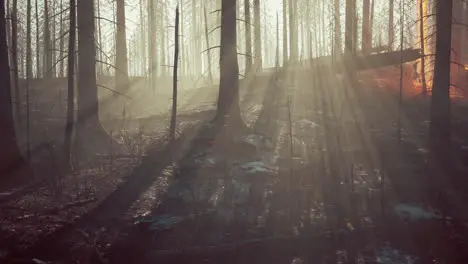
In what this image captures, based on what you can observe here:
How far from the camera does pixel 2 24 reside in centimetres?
1315

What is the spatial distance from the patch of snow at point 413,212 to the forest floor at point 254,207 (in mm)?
24

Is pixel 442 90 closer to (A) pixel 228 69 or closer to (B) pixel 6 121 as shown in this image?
(A) pixel 228 69

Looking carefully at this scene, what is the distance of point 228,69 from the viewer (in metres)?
16.8

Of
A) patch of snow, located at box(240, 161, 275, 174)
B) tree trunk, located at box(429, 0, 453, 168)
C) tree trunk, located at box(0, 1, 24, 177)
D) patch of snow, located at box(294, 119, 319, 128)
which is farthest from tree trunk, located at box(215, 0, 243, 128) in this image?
tree trunk, located at box(0, 1, 24, 177)

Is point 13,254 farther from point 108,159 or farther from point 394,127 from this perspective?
point 394,127

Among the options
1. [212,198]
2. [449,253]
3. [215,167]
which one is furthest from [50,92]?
[449,253]

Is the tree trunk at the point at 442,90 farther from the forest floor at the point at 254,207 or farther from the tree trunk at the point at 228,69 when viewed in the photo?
the tree trunk at the point at 228,69

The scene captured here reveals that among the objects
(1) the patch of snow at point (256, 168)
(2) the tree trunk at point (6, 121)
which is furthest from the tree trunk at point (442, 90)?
(2) the tree trunk at point (6, 121)

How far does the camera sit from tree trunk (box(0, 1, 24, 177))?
512 inches

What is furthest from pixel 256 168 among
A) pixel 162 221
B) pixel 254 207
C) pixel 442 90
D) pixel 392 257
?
pixel 442 90

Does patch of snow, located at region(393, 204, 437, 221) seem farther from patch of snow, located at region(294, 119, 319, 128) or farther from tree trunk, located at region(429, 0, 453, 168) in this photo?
patch of snow, located at region(294, 119, 319, 128)

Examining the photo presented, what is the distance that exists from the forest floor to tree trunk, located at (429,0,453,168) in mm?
623

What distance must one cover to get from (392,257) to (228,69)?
32.1ft

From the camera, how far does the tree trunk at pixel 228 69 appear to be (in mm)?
16719
